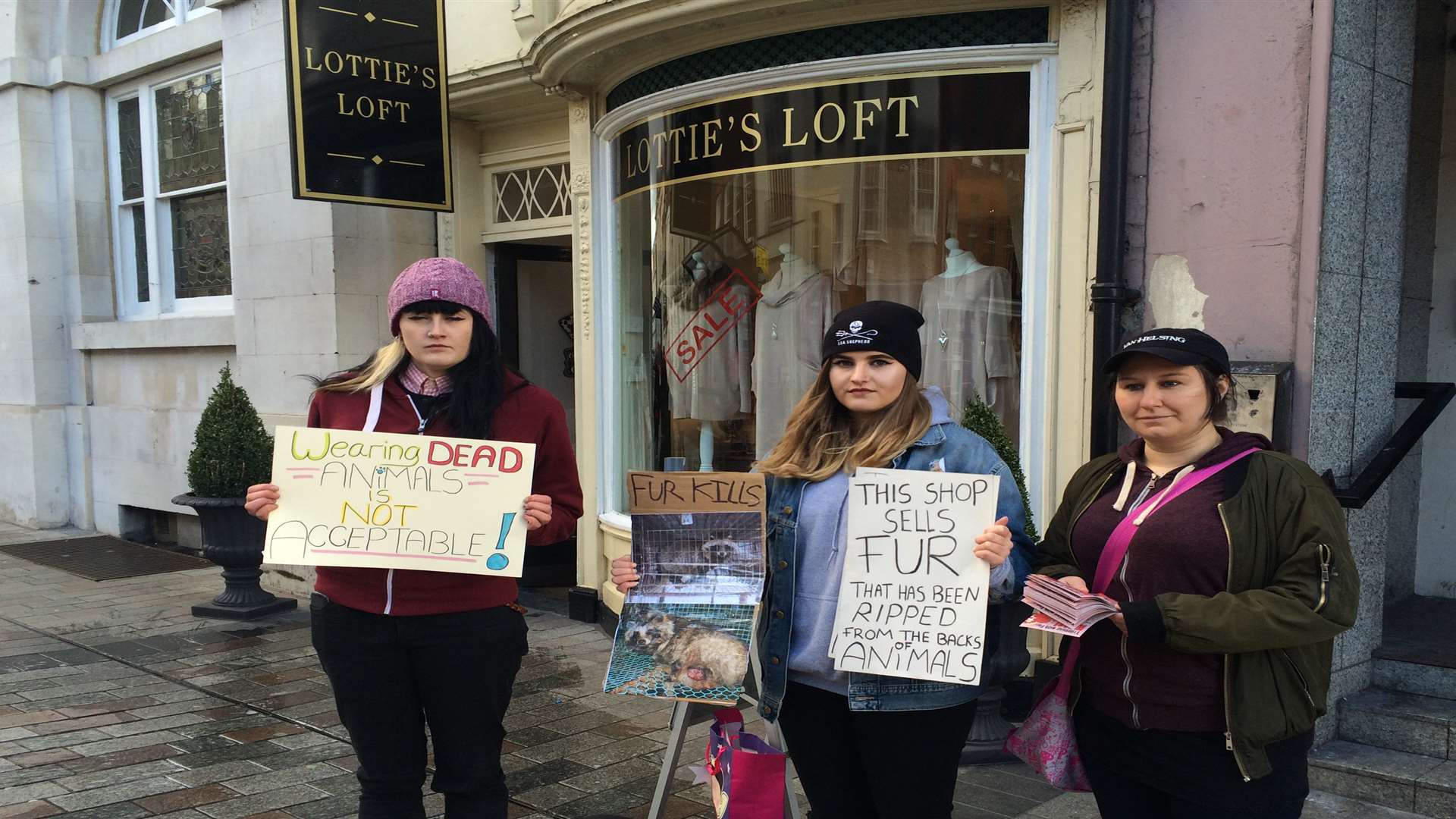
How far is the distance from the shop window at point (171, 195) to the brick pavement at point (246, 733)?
11.8 ft

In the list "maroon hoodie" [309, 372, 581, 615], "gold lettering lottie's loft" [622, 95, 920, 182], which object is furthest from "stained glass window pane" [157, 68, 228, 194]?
"maroon hoodie" [309, 372, 581, 615]

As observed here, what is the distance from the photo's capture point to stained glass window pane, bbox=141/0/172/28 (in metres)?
9.92

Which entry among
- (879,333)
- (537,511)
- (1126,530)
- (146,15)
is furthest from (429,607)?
(146,15)

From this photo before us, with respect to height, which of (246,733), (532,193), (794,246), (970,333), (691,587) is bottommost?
(246,733)

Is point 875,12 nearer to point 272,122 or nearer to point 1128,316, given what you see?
point 1128,316

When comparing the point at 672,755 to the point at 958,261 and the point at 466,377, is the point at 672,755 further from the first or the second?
the point at 958,261

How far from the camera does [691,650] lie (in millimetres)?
2643

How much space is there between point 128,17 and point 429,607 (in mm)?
9875

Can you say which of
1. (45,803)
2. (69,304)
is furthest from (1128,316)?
(69,304)

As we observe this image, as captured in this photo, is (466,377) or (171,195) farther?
(171,195)

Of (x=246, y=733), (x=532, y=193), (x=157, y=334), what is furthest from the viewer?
(x=157, y=334)

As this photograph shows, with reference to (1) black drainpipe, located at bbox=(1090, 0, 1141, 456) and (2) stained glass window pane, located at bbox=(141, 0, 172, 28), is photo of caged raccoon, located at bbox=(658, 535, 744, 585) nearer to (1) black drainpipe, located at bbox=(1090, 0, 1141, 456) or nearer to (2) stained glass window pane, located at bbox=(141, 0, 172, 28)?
(1) black drainpipe, located at bbox=(1090, 0, 1141, 456)

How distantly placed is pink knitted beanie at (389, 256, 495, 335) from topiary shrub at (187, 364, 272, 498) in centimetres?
455

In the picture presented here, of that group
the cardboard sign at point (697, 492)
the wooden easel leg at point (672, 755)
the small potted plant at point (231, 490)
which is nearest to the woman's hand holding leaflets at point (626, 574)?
the cardboard sign at point (697, 492)
